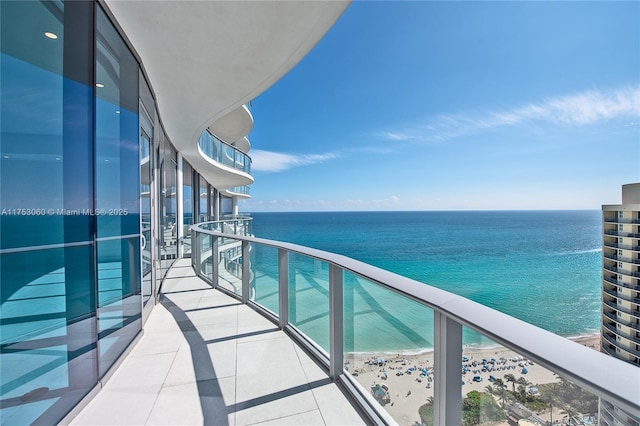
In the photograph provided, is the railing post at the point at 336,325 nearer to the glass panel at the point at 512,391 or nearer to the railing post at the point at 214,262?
the glass panel at the point at 512,391

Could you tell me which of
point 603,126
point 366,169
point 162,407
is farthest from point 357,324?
point 366,169

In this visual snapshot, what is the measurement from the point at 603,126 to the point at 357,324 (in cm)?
5536

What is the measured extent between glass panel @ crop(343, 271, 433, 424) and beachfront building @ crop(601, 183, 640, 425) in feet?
44.3

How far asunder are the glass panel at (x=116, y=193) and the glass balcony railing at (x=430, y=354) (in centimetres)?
179

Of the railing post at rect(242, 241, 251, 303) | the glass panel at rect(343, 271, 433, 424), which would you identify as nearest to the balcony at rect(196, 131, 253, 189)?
the railing post at rect(242, 241, 251, 303)

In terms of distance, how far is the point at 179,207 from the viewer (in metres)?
10.1

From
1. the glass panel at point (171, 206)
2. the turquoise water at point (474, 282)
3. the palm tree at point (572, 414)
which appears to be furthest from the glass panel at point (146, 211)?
the palm tree at point (572, 414)

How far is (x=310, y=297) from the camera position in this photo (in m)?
3.29

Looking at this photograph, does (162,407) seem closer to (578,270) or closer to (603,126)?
(578,270)

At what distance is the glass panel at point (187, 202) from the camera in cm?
1028

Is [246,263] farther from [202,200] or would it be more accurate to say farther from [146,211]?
[202,200]

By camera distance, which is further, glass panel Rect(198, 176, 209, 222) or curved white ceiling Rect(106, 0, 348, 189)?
glass panel Rect(198, 176, 209, 222)

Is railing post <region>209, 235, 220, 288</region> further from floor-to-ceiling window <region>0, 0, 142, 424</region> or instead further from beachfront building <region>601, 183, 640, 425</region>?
beachfront building <region>601, 183, 640, 425</region>

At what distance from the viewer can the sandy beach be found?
1.05 metres
